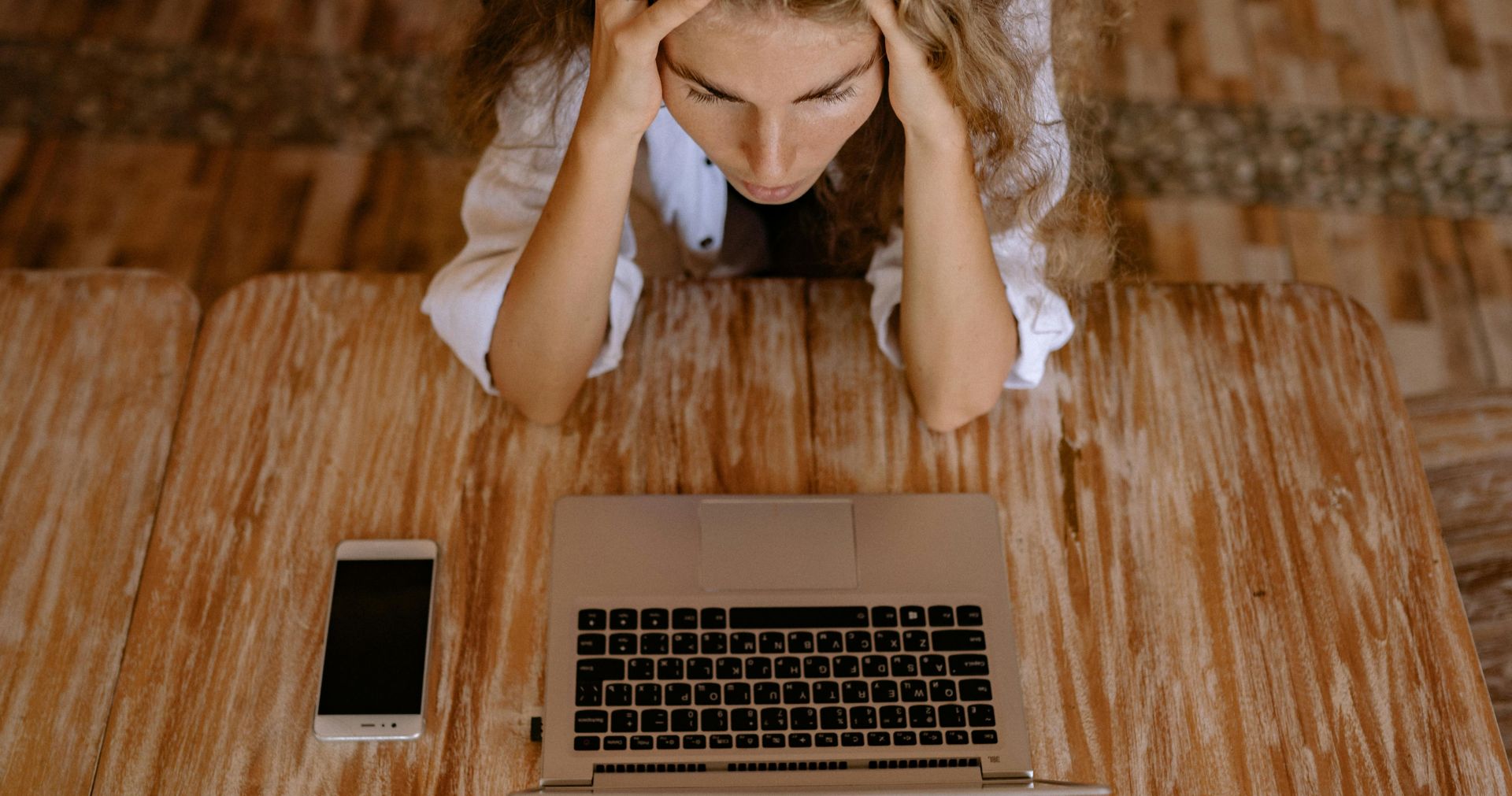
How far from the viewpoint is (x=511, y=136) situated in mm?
957

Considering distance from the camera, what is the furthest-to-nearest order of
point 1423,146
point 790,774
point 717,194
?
point 1423,146
point 717,194
point 790,774

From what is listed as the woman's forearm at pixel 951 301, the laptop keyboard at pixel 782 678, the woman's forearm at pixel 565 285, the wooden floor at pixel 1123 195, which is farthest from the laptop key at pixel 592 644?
the wooden floor at pixel 1123 195

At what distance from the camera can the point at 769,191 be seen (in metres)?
0.89

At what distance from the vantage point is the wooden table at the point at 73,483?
2.56 feet

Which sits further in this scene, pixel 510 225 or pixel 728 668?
pixel 510 225

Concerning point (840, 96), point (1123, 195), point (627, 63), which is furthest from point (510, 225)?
point (1123, 195)

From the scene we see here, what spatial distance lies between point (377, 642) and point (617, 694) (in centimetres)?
20

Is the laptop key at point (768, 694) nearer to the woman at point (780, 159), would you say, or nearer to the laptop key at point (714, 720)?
the laptop key at point (714, 720)

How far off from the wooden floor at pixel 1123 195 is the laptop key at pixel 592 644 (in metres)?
1.19

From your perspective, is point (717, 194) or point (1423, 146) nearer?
point (717, 194)

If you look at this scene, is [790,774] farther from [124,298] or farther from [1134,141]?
[1134,141]

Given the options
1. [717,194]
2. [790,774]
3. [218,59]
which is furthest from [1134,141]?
[218,59]

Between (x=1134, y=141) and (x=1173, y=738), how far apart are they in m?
1.50

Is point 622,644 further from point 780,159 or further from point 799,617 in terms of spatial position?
point 780,159
